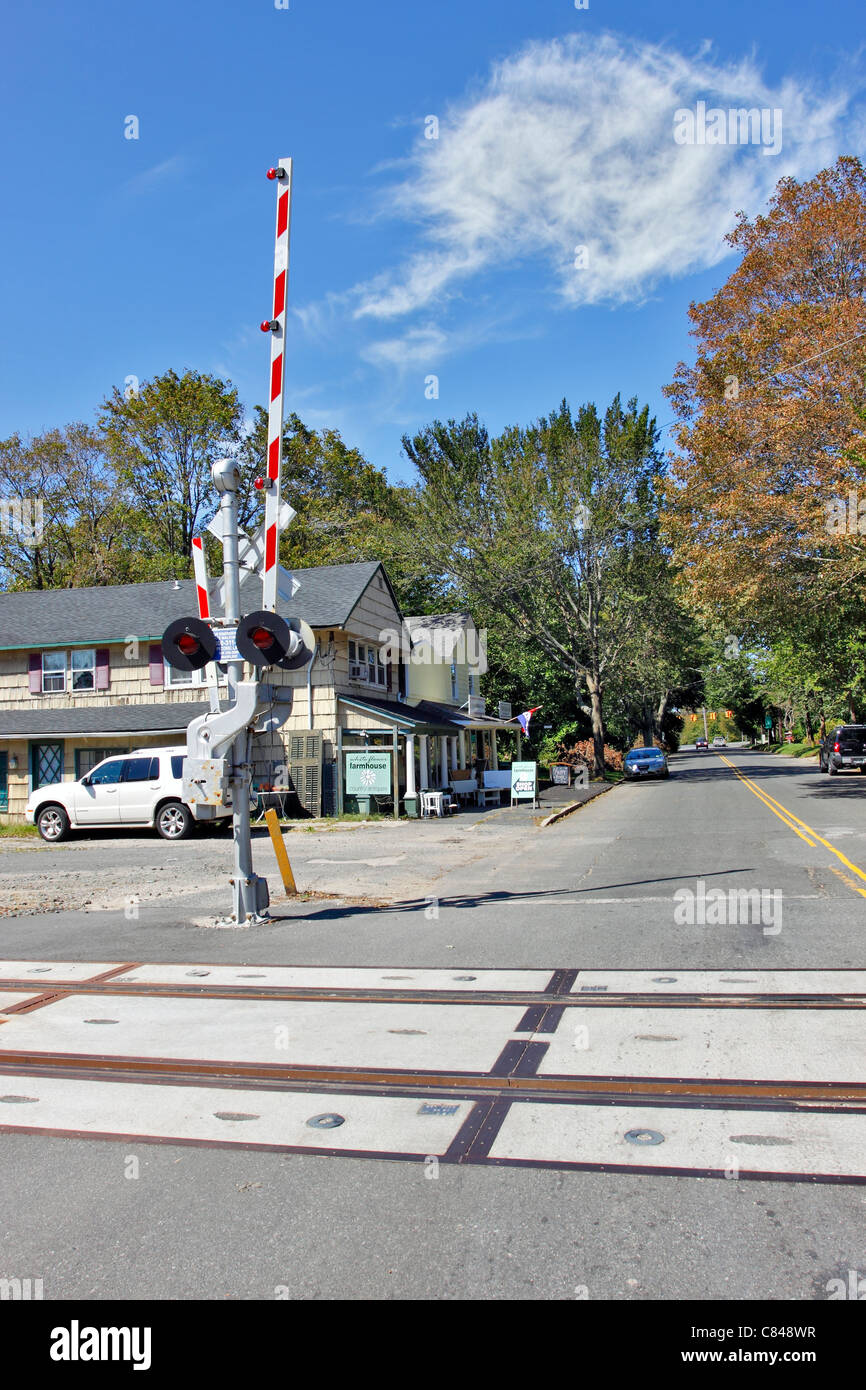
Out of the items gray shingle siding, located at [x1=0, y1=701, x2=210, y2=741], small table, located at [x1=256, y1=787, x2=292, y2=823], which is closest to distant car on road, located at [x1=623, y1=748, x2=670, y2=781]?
small table, located at [x1=256, y1=787, x2=292, y2=823]

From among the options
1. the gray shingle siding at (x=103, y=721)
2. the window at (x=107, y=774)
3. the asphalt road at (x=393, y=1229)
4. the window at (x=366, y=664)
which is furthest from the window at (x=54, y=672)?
the asphalt road at (x=393, y=1229)

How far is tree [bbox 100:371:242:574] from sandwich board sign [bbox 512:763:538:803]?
21.0 meters

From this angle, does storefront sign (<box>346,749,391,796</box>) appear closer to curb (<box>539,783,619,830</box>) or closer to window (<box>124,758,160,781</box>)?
curb (<box>539,783,619,830</box>)

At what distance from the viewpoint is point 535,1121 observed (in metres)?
4.34

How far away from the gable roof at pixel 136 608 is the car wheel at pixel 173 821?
705cm

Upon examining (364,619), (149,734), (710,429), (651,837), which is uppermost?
(710,429)

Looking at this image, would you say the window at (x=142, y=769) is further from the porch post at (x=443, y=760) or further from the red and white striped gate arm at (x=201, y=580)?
the red and white striped gate arm at (x=201, y=580)

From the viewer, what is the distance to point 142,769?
20.2 metres

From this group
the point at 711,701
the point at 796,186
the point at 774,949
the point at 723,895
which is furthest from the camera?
the point at 711,701

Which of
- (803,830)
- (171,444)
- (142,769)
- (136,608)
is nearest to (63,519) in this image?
(171,444)

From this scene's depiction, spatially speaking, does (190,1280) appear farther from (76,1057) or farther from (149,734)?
(149,734)

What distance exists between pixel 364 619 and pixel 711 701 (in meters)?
70.9

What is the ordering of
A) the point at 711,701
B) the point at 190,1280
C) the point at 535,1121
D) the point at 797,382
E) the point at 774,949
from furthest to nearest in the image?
the point at 711,701 < the point at 797,382 < the point at 774,949 < the point at 535,1121 < the point at 190,1280

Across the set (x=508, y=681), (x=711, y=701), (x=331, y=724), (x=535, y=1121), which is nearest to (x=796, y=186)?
(x=331, y=724)
